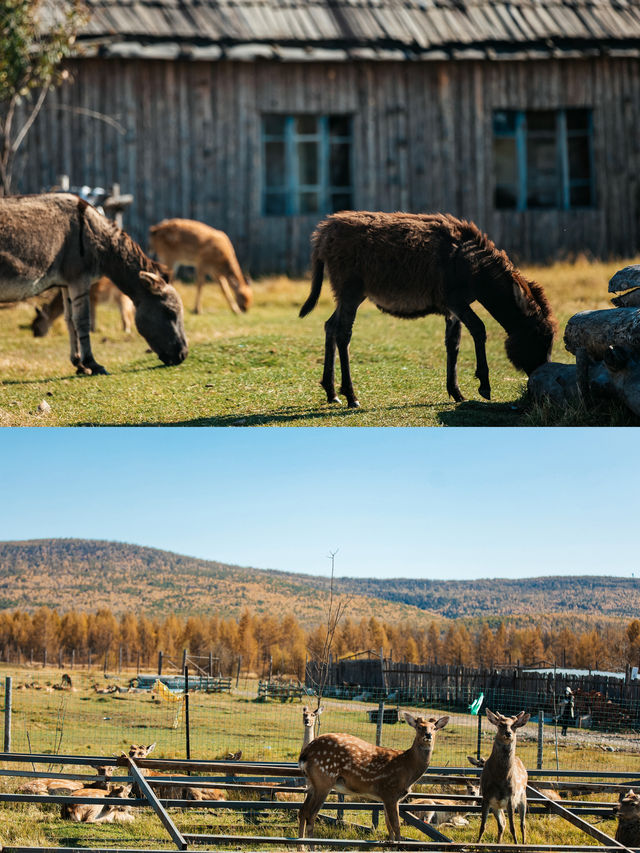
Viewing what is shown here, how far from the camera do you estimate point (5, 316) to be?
496 inches

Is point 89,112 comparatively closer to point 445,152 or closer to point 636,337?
point 445,152

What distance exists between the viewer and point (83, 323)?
30.6 ft

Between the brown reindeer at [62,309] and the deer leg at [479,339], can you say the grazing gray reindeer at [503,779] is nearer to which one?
the deer leg at [479,339]

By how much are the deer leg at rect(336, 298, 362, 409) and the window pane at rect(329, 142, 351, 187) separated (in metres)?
11.1

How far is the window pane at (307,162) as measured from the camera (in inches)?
731

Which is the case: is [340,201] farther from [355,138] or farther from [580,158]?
[580,158]

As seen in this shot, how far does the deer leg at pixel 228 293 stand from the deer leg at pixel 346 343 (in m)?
6.25

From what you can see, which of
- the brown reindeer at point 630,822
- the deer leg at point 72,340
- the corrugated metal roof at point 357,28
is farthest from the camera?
the corrugated metal roof at point 357,28

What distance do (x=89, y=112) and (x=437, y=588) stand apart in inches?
458

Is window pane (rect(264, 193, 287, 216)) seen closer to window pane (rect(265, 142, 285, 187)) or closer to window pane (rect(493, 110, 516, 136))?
window pane (rect(265, 142, 285, 187))

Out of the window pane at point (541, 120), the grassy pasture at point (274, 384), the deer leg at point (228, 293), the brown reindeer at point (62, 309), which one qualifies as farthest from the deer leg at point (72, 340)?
the window pane at point (541, 120)

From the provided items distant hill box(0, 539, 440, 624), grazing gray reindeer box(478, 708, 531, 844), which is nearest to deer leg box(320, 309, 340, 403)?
grazing gray reindeer box(478, 708, 531, 844)

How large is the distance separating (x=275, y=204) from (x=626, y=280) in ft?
37.2

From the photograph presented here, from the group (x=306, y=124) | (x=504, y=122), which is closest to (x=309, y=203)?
(x=306, y=124)
